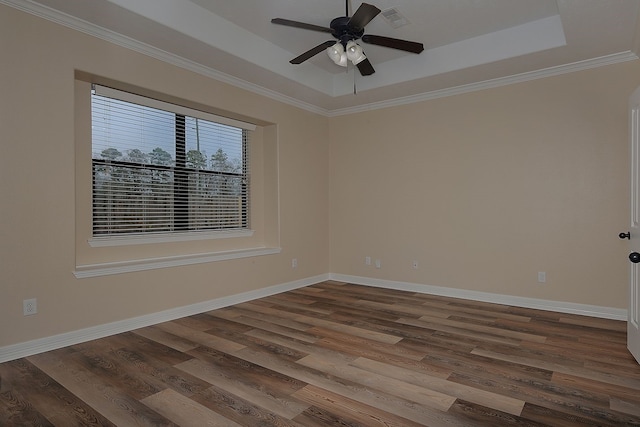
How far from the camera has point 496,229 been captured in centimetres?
451

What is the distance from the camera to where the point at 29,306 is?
2.88m

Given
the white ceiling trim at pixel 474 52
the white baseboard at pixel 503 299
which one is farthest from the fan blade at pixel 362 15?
the white baseboard at pixel 503 299

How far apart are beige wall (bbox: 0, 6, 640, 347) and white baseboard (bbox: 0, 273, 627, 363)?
0.22 ft

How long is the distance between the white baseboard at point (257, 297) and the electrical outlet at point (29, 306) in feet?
0.72

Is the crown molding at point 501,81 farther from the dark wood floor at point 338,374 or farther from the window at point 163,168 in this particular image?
the dark wood floor at point 338,374

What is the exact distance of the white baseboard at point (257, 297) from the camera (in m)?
2.93

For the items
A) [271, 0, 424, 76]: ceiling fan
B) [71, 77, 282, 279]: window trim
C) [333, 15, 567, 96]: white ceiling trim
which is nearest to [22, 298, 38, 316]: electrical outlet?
[71, 77, 282, 279]: window trim

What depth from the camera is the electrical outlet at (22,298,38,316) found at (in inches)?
112

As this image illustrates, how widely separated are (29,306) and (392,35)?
4079mm

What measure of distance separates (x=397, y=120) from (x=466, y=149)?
41.3 inches

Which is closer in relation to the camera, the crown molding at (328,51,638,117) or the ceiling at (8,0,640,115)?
the ceiling at (8,0,640,115)

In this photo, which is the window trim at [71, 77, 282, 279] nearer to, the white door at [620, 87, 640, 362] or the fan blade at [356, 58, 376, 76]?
the fan blade at [356, 58, 376, 76]

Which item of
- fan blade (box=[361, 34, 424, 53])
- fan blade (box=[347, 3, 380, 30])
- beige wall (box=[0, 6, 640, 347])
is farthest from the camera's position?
fan blade (box=[361, 34, 424, 53])

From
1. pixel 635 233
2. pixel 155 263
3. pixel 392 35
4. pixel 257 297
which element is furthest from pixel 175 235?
pixel 635 233
